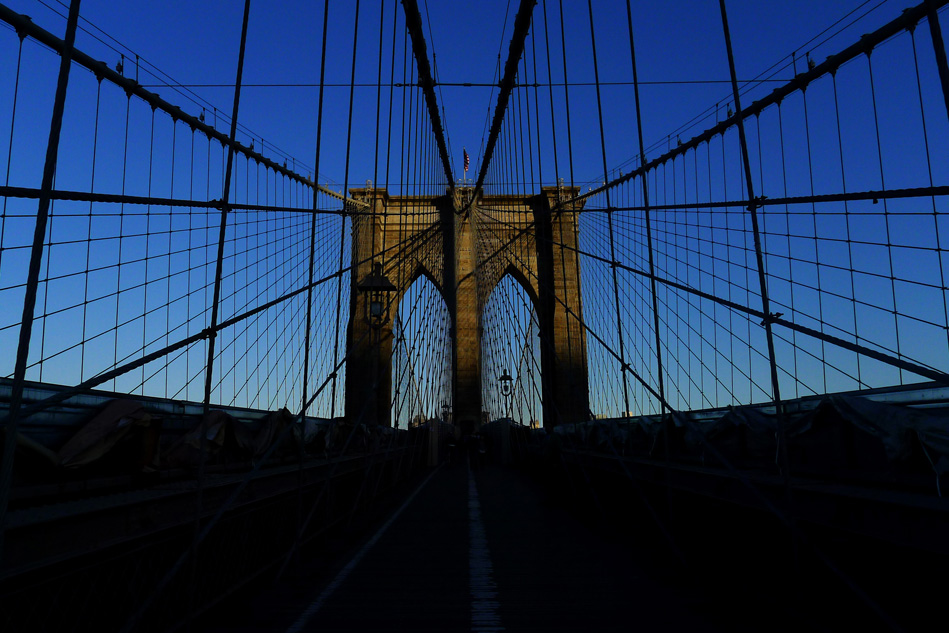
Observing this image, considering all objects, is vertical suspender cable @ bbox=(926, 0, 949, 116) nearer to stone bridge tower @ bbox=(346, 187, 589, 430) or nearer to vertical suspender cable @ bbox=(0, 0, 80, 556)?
vertical suspender cable @ bbox=(0, 0, 80, 556)

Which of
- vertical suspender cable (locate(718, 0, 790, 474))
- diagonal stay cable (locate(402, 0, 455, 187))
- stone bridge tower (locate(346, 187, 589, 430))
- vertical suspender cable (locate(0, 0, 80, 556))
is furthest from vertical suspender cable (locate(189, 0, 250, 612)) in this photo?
stone bridge tower (locate(346, 187, 589, 430))

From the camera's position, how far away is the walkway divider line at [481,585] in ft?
8.72

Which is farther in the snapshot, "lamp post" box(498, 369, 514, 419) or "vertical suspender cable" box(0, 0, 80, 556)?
"lamp post" box(498, 369, 514, 419)

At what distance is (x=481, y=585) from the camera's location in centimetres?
333

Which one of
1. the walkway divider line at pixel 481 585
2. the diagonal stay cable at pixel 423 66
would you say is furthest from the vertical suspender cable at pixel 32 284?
the diagonal stay cable at pixel 423 66

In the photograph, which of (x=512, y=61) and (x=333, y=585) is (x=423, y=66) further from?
(x=333, y=585)

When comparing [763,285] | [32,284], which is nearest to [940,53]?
[763,285]

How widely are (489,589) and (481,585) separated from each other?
0.09 meters

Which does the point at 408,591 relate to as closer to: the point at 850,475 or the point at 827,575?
the point at 827,575

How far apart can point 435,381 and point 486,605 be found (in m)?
16.2

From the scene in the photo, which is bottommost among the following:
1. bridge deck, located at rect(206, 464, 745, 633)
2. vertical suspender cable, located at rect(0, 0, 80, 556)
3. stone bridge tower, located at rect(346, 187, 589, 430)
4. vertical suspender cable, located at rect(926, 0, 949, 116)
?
bridge deck, located at rect(206, 464, 745, 633)

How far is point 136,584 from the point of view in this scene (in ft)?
8.72

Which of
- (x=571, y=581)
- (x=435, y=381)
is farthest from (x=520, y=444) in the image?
(x=571, y=581)

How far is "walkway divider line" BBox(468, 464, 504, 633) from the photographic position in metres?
2.66
